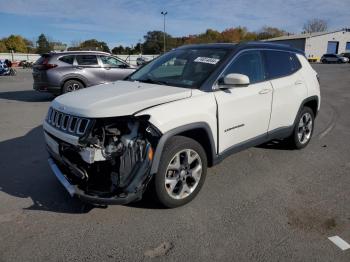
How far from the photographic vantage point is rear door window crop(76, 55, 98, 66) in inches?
460

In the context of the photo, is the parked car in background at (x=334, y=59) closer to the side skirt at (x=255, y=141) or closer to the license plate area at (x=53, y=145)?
the side skirt at (x=255, y=141)

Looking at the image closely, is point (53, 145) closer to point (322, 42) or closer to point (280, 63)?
point (280, 63)

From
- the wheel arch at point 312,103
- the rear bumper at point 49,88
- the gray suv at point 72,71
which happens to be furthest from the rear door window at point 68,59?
the wheel arch at point 312,103

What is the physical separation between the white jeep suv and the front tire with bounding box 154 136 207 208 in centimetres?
1

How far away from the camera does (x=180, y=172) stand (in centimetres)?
371

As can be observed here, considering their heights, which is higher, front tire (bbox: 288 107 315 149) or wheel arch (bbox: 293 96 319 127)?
wheel arch (bbox: 293 96 319 127)

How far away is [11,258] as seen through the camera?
9.61 ft

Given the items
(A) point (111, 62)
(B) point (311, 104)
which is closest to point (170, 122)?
(B) point (311, 104)

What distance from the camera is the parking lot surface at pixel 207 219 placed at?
3023 mm

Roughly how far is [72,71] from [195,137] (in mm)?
8608

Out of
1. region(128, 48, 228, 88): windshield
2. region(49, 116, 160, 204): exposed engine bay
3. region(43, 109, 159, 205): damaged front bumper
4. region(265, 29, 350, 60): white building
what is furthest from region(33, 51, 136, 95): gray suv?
region(265, 29, 350, 60): white building

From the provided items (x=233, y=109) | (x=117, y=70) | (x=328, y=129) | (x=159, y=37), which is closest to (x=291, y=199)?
(x=233, y=109)

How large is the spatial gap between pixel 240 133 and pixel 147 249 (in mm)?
1985

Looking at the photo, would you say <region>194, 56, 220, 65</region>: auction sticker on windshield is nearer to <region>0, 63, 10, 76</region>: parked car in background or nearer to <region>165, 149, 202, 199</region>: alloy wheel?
<region>165, 149, 202, 199</region>: alloy wheel
